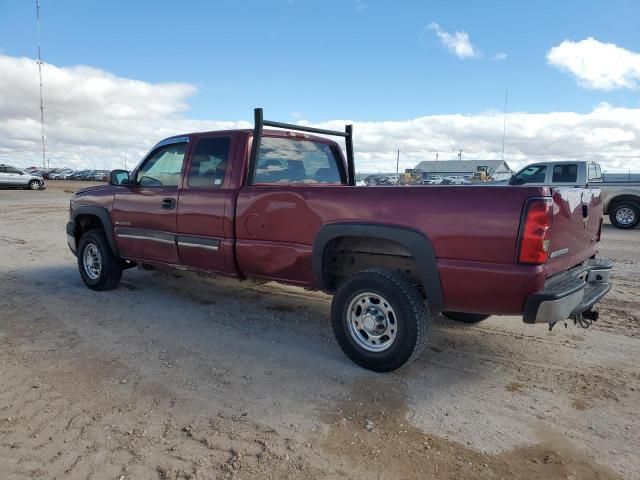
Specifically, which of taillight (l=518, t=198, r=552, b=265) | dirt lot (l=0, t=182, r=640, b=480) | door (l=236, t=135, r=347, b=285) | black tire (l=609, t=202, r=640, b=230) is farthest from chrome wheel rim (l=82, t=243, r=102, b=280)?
black tire (l=609, t=202, r=640, b=230)

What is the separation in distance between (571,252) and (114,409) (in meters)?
3.36

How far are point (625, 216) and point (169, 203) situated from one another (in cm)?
1280

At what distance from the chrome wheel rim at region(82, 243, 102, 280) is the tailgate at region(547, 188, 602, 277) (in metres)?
5.29

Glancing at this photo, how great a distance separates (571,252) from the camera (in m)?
3.63

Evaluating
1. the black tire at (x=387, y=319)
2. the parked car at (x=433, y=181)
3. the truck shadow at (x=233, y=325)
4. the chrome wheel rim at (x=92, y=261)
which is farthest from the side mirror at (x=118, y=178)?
the parked car at (x=433, y=181)

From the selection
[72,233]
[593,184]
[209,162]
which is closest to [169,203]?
[209,162]

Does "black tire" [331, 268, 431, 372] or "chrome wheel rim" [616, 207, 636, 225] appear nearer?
"black tire" [331, 268, 431, 372]

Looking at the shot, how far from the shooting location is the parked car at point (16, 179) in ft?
101

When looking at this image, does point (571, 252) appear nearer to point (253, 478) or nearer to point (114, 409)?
point (253, 478)

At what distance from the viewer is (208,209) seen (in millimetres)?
4891

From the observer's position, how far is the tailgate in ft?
10.7

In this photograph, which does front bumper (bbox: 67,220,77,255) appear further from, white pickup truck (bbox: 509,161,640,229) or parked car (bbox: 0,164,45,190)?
parked car (bbox: 0,164,45,190)

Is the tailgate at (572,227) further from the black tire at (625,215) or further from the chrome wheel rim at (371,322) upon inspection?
the black tire at (625,215)

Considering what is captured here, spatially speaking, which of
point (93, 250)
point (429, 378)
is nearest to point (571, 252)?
point (429, 378)
